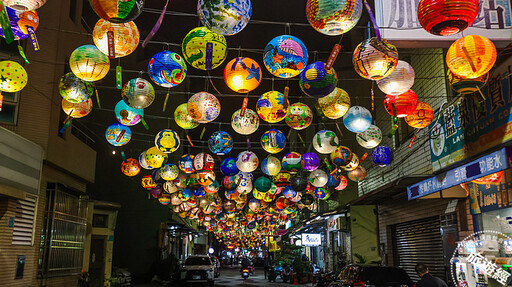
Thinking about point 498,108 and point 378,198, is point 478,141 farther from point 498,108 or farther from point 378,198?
point 378,198

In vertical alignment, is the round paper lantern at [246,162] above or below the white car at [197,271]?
above

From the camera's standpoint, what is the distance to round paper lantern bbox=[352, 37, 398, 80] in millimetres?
7105

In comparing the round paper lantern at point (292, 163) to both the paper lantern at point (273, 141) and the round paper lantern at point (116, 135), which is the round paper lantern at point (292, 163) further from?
the round paper lantern at point (116, 135)

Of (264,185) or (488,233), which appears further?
(264,185)

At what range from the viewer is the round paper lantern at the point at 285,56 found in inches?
301

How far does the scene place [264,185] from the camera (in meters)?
16.2

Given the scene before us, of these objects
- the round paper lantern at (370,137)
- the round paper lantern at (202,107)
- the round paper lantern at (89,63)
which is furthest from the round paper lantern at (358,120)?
the round paper lantern at (89,63)

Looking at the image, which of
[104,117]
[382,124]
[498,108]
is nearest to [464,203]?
[498,108]

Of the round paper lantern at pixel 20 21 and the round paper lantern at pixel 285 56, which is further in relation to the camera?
the round paper lantern at pixel 285 56

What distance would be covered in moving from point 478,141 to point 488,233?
2633 mm

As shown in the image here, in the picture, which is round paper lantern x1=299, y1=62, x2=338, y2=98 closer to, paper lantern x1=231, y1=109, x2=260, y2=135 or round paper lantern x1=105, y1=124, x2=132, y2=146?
paper lantern x1=231, y1=109, x2=260, y2=135

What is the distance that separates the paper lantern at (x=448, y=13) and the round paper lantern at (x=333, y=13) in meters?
0.95

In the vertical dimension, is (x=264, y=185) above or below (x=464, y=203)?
above

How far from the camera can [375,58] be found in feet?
23.3
